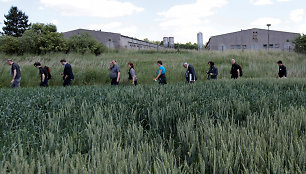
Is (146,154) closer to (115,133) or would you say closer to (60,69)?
(115,133)

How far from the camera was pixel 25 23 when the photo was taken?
193ft

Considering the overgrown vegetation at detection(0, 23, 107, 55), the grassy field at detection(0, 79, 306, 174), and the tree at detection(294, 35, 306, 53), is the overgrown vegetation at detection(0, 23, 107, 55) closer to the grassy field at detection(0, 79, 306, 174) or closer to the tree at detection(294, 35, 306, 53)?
the grassy field at detection(0, 79, 306, 174)

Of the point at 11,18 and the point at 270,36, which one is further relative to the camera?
the point at 11,18

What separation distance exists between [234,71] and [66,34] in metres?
42.7

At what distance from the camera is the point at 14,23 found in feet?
189

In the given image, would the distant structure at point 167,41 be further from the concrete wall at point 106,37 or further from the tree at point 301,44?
the tree at point 301,44

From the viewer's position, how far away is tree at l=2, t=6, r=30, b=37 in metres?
57.1

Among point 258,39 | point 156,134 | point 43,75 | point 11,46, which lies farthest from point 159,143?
point 258,39

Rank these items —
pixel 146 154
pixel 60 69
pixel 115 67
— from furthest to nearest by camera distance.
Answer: pixel 60 69
pixel 115 67
pixel 146 154

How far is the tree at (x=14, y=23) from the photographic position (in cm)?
5712

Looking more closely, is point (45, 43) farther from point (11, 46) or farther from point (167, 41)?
point (167, 41)

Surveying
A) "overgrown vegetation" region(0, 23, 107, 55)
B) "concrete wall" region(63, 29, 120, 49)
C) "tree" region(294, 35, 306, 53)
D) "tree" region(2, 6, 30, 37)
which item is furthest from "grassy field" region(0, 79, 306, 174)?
"tree" region(2, 6, 30, 37)

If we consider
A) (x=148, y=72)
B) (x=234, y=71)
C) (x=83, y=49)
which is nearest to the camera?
(x=234, y=71)

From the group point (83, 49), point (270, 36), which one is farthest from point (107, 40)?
point (270, 36)
